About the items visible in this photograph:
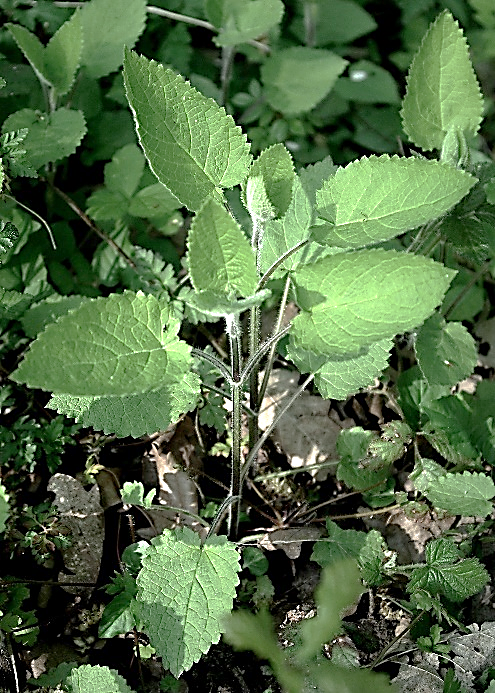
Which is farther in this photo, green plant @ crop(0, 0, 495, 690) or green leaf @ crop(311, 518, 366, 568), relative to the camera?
green leaf @ crop(311, 518, 366, 568)

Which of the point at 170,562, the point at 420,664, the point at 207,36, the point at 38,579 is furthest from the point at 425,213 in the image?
the point at 207,36

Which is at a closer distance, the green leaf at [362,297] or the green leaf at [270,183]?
the green leaf at [362,297]

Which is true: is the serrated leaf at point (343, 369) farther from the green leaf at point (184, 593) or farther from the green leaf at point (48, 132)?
the green leaf at point (48, 132)

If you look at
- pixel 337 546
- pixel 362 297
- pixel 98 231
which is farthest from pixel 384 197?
pixel 98 231

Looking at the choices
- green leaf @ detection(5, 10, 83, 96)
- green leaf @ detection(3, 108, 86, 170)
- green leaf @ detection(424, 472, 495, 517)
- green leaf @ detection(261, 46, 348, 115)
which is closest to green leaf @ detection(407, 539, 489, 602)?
green leaf @ detection(424, 472, 495, 517)

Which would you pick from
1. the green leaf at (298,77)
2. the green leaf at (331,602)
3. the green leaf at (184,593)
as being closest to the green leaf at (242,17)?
the green leaf at (298,77)

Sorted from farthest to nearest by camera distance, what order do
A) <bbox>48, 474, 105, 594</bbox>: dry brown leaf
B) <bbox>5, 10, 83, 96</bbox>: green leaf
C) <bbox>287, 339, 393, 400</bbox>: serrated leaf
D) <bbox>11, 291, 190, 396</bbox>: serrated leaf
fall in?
<bbox>5, 10, 83, 96</bbox>: green leaf → <bbox>48, 474, 105, 594</bbox>: dry brown leaf → <bbox>287, 339, 393, 400</bbox>: serrated leaf → <bbox>11, 291, 190, 396</bbox>: serrated leaf

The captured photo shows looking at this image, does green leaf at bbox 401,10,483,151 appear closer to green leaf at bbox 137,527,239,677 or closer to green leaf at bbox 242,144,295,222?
green leaf at bbox 242,144,295,222
